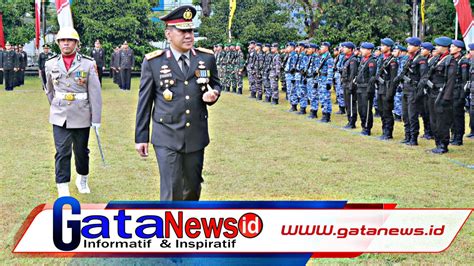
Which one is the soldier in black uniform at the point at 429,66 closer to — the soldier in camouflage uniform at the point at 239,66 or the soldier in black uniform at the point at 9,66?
the soldier in camouflage uniform at the point at 239,66

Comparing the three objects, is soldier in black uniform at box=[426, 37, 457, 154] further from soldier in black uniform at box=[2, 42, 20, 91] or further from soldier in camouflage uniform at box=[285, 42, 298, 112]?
soldier in black uniform at box=[2, 42, 20, 91]

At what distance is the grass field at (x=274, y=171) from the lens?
8.16 meters

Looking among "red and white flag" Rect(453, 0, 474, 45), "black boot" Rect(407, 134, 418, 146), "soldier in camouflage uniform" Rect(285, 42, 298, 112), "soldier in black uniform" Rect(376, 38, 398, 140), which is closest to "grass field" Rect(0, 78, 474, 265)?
"black boot" Rect(407, 134, 418, 146)

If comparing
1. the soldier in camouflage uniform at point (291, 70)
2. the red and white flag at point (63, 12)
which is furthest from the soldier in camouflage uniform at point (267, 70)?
the red and white flag at point (63, 12)

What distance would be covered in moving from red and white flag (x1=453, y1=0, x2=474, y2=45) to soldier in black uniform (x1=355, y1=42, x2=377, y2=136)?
1.87 metres

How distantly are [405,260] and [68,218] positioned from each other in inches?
106

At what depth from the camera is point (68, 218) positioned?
16.0 feet

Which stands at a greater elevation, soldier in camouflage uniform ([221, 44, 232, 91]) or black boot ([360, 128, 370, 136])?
black boot ([360, 128, 370, 136])

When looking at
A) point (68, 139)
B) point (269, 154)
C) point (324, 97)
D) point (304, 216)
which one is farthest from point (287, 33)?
point (304, 216)

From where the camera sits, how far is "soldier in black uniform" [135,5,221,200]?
227 inches

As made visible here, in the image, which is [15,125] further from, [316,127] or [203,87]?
[203,87]

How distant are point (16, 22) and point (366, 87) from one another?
28792 mm

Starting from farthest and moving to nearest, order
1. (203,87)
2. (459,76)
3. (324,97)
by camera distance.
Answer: (324,97), (459,76), (203,87)

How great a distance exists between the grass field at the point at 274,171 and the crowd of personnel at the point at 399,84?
0.43 meters
